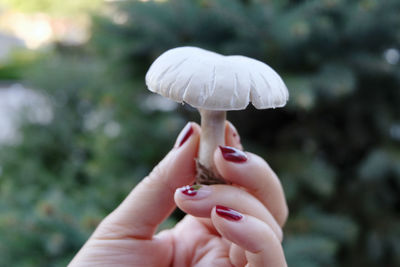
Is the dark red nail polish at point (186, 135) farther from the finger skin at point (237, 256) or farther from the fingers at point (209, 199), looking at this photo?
the finger skin at point (237, 256)

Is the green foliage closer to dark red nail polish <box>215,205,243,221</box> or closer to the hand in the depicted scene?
the hand

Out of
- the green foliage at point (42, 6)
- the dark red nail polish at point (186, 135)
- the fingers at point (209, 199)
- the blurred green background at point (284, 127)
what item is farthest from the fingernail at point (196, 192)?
the green foliage at point (42, 6)

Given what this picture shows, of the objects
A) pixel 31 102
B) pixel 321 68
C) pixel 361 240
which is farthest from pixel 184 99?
pixel 31 102

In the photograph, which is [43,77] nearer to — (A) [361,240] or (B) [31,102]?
(B) [31,102]

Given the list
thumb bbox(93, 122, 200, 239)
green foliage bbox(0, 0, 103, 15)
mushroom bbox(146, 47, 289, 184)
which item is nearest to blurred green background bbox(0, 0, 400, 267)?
thumb bbox(93, 122, 200, 239)

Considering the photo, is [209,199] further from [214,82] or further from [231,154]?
[214,82]

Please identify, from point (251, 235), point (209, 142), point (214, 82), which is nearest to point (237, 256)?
A: point (251, 235)
